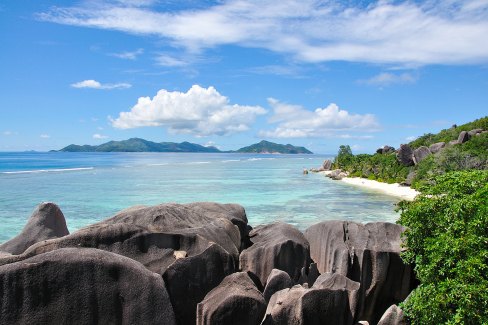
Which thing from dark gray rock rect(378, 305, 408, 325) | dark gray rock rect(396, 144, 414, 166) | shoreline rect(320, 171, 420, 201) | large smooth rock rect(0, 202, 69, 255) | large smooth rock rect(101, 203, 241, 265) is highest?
dark gray rock rect(396, 144, 414, 166)

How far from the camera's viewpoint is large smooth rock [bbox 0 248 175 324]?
625 centimetres

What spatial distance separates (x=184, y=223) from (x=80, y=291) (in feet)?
11.2

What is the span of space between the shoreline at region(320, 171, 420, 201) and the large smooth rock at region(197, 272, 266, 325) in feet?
98.2

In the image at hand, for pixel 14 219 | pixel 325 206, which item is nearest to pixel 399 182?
pixel 325 206

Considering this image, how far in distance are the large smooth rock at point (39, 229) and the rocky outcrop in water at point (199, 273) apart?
0.11m

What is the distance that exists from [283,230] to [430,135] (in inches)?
2415

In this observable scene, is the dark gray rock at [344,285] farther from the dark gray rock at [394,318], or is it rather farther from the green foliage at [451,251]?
the green foliage at [451,251]


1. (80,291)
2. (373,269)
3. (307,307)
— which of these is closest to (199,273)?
(307,307)

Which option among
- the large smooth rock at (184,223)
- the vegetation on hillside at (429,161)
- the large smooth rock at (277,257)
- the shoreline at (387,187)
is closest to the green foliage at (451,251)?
the large smooth rock at (277,257)

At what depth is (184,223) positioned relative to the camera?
9.62m

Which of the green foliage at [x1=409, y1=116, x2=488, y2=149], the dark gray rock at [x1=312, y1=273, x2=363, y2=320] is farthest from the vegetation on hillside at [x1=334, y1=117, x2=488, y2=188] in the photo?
the dark gray rock at [x1=312, y1=273, x2=363, y2=320]

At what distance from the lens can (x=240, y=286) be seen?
7426 mm

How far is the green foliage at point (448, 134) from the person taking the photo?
182 feet

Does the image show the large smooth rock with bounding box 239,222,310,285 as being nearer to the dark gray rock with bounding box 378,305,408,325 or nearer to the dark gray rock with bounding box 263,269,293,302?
the dark gray rock with bounding box 263,269,293,302
